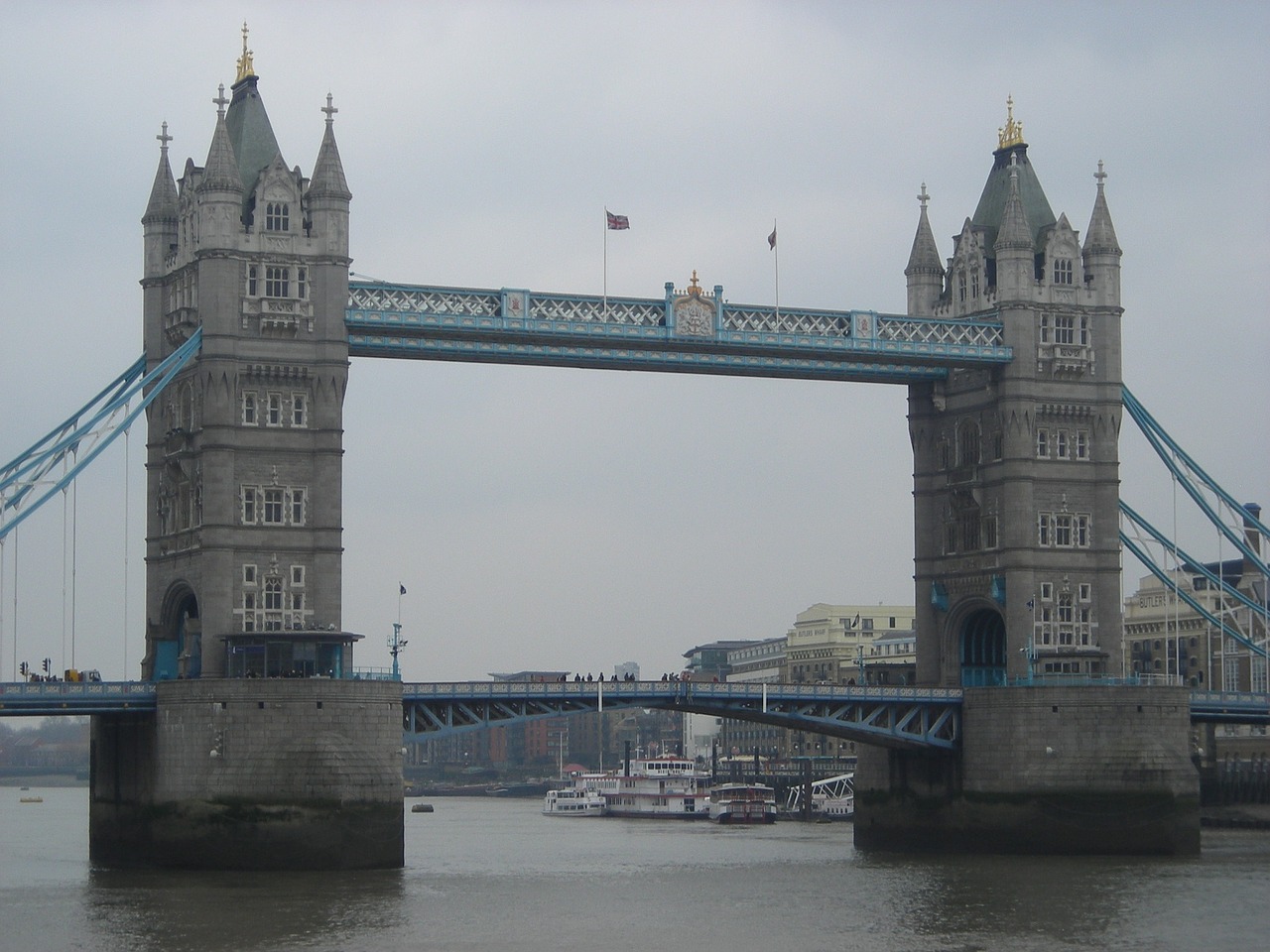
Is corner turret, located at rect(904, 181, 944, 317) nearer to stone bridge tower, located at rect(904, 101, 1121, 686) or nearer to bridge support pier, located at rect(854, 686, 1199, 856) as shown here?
stone bridge tower, located at rect(904, 101, 1121, 686)

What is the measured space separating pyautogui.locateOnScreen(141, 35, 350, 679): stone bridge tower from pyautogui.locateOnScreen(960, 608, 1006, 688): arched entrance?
1355 inches

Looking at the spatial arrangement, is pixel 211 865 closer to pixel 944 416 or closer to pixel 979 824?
pixel 979 824

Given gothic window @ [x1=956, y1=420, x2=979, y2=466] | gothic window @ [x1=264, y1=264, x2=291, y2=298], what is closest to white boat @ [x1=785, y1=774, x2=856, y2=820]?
gothic window @ [x1=956, y1=420, x2=979, y2=466]

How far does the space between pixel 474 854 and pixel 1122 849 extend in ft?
111

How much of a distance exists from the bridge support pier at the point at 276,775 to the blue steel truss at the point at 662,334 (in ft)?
54.8

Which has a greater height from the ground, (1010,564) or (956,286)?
(956,286)

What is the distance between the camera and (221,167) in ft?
341

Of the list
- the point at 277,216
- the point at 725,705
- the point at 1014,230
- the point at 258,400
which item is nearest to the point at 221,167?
the point at 277,216

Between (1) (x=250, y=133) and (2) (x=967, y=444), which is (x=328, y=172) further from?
(2) (x=967, y=444)

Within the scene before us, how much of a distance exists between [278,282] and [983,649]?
4107 cm

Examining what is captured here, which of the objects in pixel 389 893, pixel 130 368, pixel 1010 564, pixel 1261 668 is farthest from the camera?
pixel 1261 668

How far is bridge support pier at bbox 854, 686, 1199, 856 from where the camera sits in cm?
11100

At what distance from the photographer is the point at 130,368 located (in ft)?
351

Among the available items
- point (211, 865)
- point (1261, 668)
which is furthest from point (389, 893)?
point (1261, 668)
